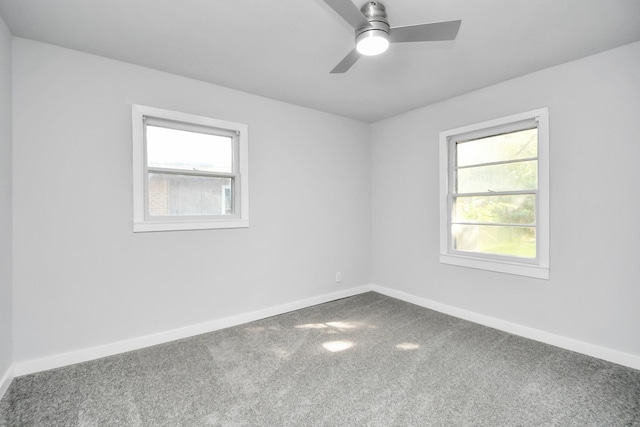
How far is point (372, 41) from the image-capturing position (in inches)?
73.1

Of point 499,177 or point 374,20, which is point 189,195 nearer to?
point 374,20

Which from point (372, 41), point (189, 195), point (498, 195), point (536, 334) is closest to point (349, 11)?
point (372, 41)

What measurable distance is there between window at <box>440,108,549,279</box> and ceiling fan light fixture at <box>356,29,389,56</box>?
74.6 inches

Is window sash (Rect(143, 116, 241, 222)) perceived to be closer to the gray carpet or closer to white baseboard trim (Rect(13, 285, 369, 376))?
white baseboard trim (Rect(13, 285, 369, 376))

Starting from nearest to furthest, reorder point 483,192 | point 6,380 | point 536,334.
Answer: point 6,380 < point 536,334 < point 483,192

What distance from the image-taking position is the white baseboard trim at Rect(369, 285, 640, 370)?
242cm

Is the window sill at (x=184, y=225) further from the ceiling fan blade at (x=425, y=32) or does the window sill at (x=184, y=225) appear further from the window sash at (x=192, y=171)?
the ceiling fan blade at (x=425, y=32)

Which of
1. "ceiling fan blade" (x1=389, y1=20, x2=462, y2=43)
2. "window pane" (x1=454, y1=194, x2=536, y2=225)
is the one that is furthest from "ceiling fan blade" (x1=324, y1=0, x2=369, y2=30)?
"window pane" (x1=454, y1=194, x2=536, y2=225)

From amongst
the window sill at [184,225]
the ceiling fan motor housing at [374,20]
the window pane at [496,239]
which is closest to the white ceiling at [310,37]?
the ceiling fan motor housing at [374,20]

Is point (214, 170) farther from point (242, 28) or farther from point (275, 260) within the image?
point (242, 28)

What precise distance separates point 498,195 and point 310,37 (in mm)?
2488

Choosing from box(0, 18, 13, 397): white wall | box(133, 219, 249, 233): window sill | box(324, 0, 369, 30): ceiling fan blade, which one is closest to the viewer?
box(324, 0, 369, 30): ceiling fan blade

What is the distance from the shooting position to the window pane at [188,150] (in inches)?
114

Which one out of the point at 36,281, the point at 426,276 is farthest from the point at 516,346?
the point at 36,281
